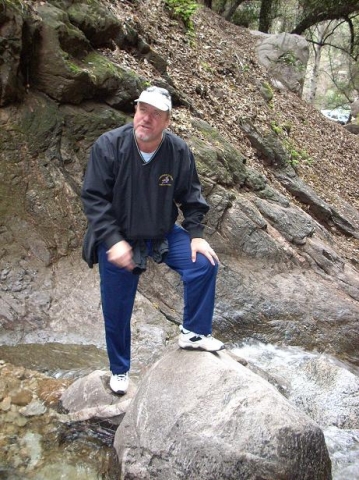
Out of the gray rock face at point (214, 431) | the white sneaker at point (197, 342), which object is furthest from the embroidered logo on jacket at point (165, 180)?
the gray rock face at point (214, 431)

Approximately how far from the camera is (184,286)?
3.66 metres

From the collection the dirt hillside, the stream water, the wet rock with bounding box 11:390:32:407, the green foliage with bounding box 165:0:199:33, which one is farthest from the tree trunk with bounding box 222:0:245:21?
the wet rock with bounding box 11:390:32:407

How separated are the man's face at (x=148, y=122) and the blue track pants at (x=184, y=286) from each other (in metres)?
0.77

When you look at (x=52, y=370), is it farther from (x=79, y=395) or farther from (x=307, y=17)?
(x=307, y=17)

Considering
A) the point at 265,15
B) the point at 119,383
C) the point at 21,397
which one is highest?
the point at 265,15

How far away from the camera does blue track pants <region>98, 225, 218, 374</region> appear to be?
11.7 feet

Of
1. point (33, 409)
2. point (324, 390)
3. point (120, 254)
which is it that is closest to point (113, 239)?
point (120, 254)

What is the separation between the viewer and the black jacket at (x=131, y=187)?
3385 millimetres

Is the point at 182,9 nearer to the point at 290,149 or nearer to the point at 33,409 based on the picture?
the point at 290,149

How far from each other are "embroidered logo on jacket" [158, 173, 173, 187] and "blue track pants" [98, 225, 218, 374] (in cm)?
38

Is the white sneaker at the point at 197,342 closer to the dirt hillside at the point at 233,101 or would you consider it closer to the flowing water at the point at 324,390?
the flowing water at the point at 324,390

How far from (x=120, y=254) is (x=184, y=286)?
61 centimetres

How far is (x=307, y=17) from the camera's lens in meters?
21.2

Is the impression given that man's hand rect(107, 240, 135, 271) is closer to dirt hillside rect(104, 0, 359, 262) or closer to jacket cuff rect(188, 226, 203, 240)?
jacket cuff rect(188, 226, 203, 240)
